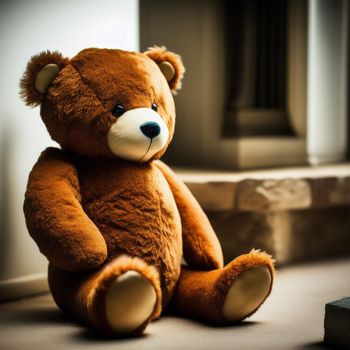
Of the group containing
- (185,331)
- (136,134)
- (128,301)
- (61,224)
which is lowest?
(185,331)

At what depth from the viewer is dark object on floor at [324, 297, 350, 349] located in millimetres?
1328

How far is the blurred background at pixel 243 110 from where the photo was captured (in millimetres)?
1793

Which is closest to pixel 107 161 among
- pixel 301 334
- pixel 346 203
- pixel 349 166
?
pixel 301 334

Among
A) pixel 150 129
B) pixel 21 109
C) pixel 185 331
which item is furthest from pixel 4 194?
pixel 185 331

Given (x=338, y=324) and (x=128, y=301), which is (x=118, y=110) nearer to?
(x=128, y=301)

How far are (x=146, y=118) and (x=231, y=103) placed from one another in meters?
1.11

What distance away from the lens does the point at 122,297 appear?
1.27 meters

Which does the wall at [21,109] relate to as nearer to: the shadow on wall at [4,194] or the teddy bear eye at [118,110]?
the shadow on wall at [4,194]

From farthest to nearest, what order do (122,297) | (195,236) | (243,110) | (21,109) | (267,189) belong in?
(243,110), (267,189), (21,109), (195,236), (122,297)

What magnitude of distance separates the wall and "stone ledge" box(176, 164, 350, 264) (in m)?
0.50

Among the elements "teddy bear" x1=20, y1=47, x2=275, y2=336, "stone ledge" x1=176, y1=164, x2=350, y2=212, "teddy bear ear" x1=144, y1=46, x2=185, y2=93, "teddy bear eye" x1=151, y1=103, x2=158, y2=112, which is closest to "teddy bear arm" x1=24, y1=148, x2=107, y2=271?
"teddy bear" x1=20, y1=47, x2=275, y2=336

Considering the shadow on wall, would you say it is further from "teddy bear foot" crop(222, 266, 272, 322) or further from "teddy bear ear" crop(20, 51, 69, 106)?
"teddy bear foot" crop(222, 266, 272, 322)

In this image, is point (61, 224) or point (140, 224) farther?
point (140, 224)

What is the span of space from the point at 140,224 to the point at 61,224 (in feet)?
0.57
